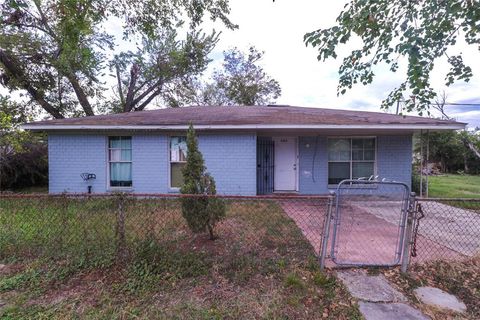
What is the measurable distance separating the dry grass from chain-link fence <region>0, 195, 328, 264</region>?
120cm

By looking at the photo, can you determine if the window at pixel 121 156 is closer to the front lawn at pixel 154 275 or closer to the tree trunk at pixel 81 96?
the front lawn at pixel 154 275

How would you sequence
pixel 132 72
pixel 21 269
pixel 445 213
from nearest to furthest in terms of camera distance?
pixel 21 269 < pixel 445 213 < pixel 132 72

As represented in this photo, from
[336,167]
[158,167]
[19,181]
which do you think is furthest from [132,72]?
[336,167]

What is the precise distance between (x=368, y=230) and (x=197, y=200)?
3632 mm

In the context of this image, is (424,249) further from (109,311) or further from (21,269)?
(21,269)

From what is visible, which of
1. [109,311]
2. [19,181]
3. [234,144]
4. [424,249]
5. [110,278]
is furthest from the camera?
[19,181]

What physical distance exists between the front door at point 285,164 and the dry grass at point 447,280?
6.09 m

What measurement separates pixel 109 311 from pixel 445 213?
8.11m

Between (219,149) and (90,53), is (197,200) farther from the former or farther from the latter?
(90,53)

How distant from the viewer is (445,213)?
7.03 meters

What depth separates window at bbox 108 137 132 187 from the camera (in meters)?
8.70

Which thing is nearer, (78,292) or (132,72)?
(78,292)

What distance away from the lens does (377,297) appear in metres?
2.79

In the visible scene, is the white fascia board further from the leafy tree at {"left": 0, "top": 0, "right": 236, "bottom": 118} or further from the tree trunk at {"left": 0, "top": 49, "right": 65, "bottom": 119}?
the tree trunk at {"left": 0, "top": 49, "right": 65, "bottom": 119}
